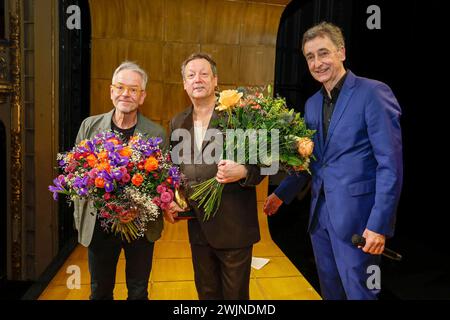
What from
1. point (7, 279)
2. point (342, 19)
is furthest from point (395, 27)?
point (7, 279)

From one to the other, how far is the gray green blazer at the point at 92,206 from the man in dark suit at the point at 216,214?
85mm

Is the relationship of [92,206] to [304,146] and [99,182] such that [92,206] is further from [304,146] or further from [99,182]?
[304,146]

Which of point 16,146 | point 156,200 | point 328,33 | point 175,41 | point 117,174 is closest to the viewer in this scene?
point 117,174

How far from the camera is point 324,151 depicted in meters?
1.93

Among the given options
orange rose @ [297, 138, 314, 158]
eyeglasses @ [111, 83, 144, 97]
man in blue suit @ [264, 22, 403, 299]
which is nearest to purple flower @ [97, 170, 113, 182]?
eyeglasses @ [111, 83, 144, 97]

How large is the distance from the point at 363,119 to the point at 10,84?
323cm

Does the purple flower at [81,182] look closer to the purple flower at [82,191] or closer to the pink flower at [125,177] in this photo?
the purple flower at [82,191]

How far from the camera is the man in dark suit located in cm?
187

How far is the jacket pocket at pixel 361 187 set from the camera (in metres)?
1.86

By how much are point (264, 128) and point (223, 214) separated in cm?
49

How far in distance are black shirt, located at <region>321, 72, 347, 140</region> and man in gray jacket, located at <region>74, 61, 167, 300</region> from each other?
0.83 metres

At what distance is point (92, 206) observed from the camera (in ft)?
6.37

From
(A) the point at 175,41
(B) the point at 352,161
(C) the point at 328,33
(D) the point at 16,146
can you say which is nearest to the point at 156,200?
(B) the point at 352,161

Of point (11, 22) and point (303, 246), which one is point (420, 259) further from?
point (11, 22)
